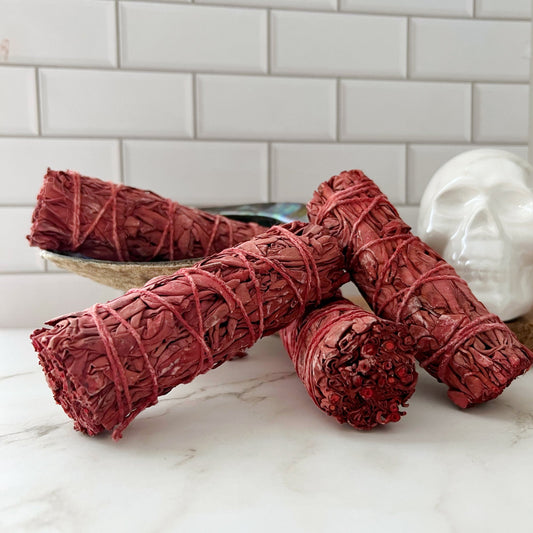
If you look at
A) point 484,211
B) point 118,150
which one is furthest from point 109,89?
point 484,211

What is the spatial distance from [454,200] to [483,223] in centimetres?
6

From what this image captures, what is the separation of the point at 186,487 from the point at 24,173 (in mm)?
730

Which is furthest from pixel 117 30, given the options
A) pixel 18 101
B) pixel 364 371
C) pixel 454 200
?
pixel 364 371

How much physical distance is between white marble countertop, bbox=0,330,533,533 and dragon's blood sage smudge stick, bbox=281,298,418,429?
0.03m

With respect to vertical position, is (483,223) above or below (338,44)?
below

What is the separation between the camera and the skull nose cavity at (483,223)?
727mm

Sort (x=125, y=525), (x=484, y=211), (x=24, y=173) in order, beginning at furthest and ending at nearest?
(x=24, y=173) < (x=484, y=211) < (x=125, y=525)

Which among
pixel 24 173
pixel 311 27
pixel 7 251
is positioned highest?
pixel 311 27

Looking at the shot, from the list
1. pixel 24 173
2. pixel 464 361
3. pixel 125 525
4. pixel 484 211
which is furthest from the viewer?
pixel 24 173

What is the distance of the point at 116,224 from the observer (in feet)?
2.39

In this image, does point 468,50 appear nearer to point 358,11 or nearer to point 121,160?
point 358,11

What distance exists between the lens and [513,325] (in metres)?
0.74

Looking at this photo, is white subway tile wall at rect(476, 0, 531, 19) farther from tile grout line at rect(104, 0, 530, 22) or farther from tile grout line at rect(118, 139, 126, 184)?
tile grout line at rect(118, 139, 126, 184)

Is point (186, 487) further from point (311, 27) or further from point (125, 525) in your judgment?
point (311, 27)
